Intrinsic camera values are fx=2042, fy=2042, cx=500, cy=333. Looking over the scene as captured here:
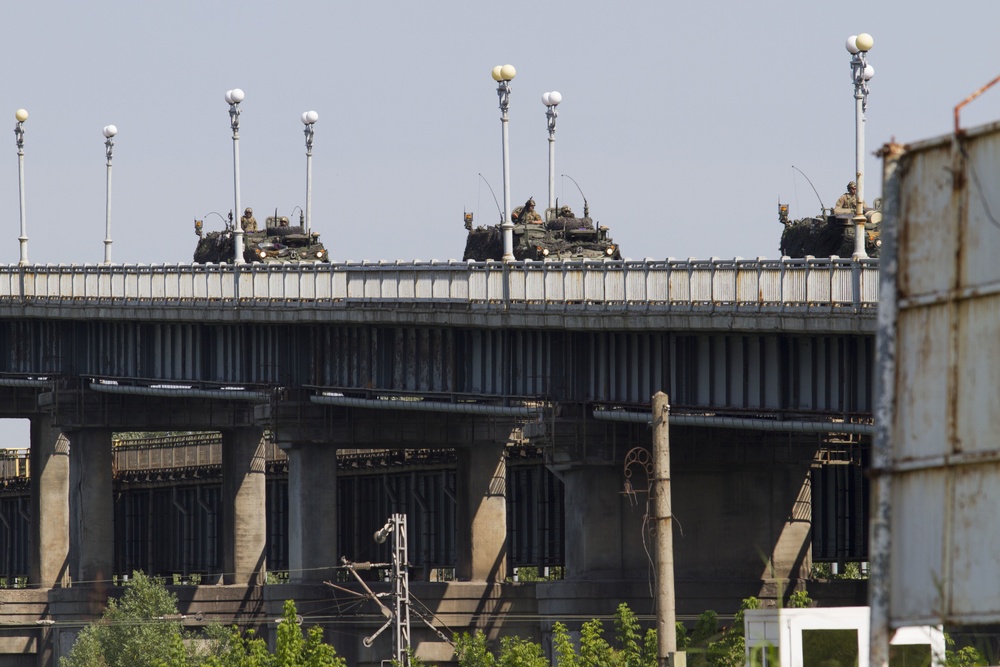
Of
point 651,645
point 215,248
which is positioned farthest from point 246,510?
point 651,645

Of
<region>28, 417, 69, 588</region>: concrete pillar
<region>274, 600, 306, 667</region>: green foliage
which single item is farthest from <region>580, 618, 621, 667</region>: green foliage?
<region>28, 417, 69, 588</region>: concrete pillar

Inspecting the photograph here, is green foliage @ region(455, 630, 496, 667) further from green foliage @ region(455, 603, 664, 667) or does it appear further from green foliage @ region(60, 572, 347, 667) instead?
green foliage @ region(60, 572, 347, 667)

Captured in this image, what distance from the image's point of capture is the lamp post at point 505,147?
2189 inches

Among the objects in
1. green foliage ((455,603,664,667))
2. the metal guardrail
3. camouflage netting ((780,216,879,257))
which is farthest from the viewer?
the metal guardrail

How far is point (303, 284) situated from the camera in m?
63.2

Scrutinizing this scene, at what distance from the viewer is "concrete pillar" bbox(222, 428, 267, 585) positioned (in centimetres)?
7719

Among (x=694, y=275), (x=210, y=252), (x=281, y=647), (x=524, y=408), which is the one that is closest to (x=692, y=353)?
(x=694, y=275)

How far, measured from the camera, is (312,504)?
219ft

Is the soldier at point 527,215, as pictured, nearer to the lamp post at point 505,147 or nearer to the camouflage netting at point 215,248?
the lamp post at point 505,147

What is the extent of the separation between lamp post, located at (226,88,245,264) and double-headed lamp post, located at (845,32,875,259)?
28166 mm

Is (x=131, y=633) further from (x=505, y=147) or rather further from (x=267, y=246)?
(x=505, y=147)

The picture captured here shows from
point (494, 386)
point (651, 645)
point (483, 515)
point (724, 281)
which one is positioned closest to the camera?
point (724, 281)

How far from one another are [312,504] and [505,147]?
584 inches

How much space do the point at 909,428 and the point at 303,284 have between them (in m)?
53.5
